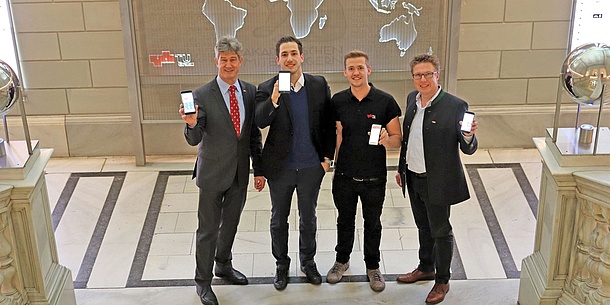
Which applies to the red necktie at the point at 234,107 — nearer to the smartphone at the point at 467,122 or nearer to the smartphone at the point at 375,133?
the smartphone at the point at 375,133

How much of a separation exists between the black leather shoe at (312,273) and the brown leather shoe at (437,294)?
707 millimetres

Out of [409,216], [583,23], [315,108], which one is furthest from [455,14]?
[315,108]

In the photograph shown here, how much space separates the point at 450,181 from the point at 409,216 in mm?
1457

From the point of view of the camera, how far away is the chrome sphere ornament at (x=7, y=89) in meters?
3.60

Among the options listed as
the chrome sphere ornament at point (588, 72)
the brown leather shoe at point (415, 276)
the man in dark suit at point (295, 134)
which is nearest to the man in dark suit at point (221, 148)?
the man in dark suit at point (295, 134)

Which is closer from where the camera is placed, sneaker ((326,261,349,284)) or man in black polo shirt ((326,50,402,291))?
man in black polo shirt ((326,50,402,291))

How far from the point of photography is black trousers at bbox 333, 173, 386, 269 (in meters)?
4.01

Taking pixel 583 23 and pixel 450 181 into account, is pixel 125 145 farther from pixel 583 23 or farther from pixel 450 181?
pixel 583 23

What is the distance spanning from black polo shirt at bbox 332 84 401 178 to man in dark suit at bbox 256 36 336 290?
11 centimetres

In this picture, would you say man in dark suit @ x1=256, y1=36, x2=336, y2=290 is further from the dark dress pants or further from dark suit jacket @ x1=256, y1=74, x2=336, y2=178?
the dark dress pants

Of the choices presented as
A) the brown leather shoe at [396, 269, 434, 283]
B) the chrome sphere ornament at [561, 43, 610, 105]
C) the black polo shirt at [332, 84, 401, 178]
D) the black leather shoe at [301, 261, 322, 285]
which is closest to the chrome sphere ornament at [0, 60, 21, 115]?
the black polo shirt at [332, 84, 401, 178]

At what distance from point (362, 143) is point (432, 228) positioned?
65 centimetres

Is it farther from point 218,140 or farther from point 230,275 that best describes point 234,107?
point 230,275

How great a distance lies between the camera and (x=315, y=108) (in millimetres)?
3928
